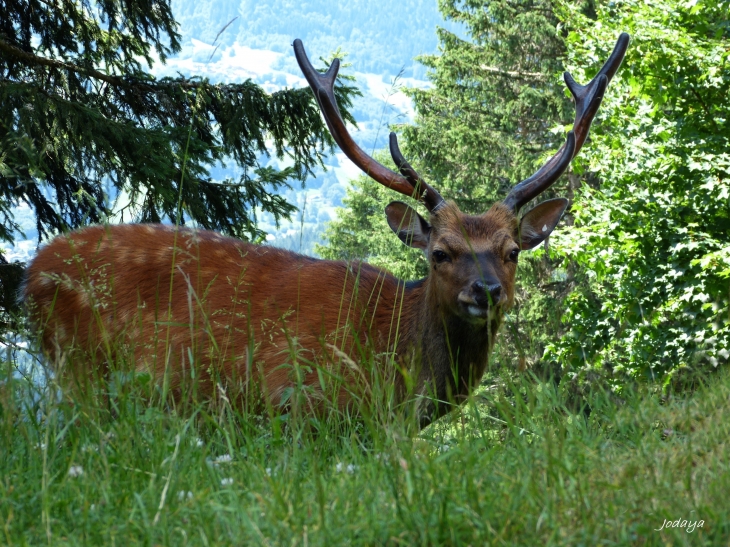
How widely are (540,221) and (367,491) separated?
338 centimetres

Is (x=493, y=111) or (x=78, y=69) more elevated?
(x=493, y=111)

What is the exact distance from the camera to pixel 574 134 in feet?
16.7

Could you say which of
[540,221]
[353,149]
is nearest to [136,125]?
[353,149]

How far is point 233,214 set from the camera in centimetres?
852

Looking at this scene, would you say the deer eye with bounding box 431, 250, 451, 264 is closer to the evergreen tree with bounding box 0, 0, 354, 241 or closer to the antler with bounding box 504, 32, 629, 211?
the antler with bounding box 504, 32, 629, 211

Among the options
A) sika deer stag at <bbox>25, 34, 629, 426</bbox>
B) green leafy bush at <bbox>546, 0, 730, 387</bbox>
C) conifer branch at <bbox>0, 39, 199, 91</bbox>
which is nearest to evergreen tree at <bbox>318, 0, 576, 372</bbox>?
green leafy bush at <bbox>546, 0, 730, 387</bbox>

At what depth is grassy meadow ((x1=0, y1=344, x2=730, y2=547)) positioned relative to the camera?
1.81 metres

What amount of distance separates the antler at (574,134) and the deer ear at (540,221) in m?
0.11

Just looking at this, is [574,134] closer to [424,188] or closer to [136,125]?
[424,188]

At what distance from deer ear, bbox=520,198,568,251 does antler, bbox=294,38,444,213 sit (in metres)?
0.58

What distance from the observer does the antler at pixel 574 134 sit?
4.92m

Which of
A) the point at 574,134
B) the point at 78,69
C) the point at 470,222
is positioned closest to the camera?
the point at 470,222

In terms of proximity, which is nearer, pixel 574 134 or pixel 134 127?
pixel 574 134

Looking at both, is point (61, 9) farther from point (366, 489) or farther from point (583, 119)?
point (366, 489)
